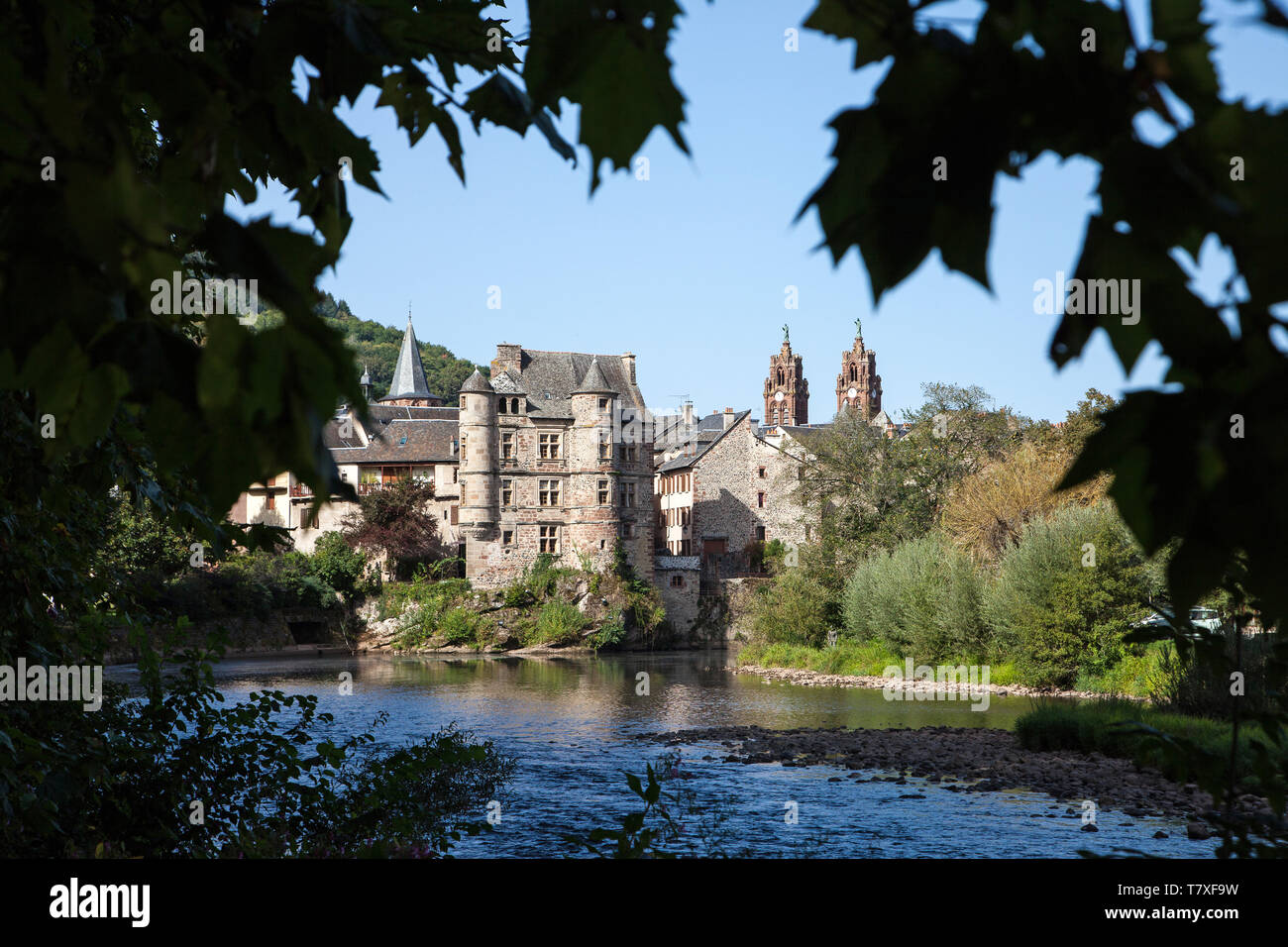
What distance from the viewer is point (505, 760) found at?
1908 cm

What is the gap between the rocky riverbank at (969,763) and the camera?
1588cm

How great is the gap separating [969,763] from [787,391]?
304ft

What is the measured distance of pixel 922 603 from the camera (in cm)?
3544

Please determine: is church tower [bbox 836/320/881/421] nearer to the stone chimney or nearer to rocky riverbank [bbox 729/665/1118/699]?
the stone chimney

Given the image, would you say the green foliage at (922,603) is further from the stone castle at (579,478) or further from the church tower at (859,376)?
the church tower at (859,376)

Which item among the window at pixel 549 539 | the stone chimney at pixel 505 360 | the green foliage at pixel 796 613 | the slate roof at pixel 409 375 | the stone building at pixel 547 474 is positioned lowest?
the green foliage at pixel 796 613

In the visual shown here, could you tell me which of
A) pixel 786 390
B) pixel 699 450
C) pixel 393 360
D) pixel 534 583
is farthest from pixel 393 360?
pixel 534 583

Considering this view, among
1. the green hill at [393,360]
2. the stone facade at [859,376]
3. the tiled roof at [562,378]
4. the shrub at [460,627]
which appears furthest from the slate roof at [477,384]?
A: the stone facade at [859,376]

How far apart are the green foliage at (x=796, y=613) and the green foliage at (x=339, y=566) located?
21002mm

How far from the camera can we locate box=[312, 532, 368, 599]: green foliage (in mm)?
51406

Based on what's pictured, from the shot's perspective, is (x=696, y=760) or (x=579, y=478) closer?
(x=696, y=760)

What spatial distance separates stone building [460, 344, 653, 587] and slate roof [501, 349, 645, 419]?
104 mm

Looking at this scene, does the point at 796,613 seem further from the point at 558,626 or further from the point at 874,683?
the point at 558,626
